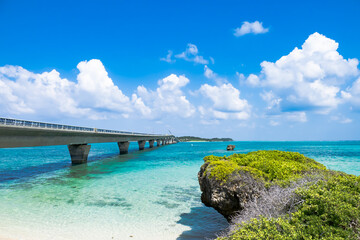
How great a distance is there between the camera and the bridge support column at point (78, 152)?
127 feet

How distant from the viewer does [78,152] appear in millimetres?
39656

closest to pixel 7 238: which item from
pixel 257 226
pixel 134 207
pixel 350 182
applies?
pixel 134 207

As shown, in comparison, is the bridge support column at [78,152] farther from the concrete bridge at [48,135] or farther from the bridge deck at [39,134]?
the bridge deck at [39,134]

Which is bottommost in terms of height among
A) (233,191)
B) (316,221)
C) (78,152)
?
(78,152)

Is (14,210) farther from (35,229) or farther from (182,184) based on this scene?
(182,184)

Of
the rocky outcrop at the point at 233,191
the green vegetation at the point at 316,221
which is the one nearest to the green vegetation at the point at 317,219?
the green vegetation at the point at 316,221

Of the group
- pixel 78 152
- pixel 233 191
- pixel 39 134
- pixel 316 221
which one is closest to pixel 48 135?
pixel 39 134

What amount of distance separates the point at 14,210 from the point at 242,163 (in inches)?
494

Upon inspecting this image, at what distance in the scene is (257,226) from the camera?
4758 millimetres

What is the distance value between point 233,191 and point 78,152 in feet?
126

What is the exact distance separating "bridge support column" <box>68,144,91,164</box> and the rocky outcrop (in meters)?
36.4

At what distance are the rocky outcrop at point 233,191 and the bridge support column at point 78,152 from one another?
120 feet

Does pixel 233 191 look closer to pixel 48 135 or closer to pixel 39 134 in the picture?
pixel 39 134

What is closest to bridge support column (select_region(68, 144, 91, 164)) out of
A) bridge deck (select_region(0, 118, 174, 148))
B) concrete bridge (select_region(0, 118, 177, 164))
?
concrete bridge (select_region(0, 118, 177, 164))
